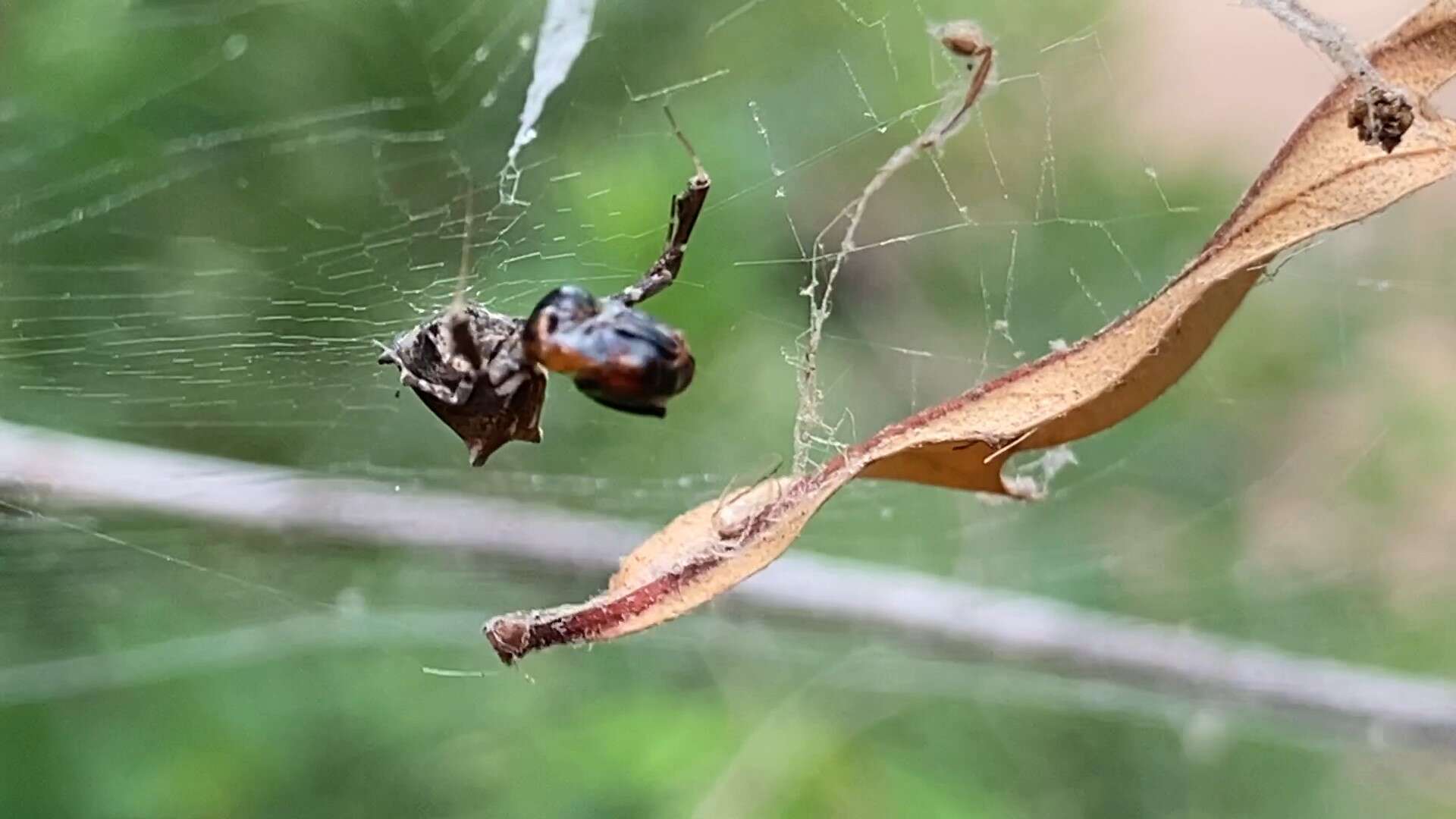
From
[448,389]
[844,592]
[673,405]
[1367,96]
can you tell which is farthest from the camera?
[673,405]

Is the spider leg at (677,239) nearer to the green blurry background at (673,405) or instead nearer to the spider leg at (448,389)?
→ the spider leg at (448,389)

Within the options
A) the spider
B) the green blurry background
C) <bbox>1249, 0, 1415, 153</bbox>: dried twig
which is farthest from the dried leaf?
the green blurry background

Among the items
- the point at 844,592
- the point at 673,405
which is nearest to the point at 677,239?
the point at 844,592

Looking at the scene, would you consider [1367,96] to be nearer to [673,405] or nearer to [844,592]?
[844,592]

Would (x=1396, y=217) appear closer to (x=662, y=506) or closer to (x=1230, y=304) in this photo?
(x=662, y=506)

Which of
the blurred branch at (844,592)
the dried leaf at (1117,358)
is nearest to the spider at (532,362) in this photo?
the dried leaf at (1117,358)

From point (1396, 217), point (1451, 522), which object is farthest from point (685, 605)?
point (1451, 522)
